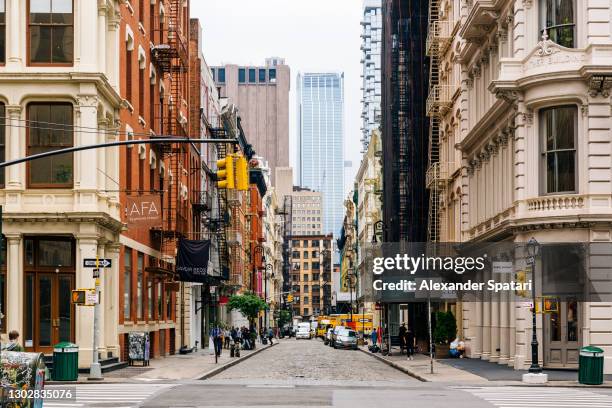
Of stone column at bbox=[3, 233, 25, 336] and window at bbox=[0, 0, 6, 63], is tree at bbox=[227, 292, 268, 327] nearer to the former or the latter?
stone column at bbox=[3, 233, 25, 336]

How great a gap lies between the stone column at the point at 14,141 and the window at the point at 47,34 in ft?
6.67

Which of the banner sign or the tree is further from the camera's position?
the tree

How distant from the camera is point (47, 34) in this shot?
36.6 metres

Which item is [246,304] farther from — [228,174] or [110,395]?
[228,174]

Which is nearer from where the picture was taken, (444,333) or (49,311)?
(49,311)

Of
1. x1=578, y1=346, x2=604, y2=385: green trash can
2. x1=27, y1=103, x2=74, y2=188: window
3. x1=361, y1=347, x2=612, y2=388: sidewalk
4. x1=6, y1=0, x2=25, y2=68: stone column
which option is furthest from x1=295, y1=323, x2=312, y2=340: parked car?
x1=578, y1=346, x2=604, y2=385: green trash can

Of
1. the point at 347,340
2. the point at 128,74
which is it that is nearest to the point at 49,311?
the point at 128,74

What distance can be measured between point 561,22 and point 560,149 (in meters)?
4.40

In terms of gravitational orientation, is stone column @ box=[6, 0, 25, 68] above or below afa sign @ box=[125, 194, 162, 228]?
above

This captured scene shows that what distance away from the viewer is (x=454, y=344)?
5231cm

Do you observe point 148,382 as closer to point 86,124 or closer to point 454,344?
point 86,124

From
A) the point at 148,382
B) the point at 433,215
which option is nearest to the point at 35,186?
the point at 148,382

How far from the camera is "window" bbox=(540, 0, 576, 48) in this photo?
122 ft

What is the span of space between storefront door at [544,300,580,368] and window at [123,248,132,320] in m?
16.6
